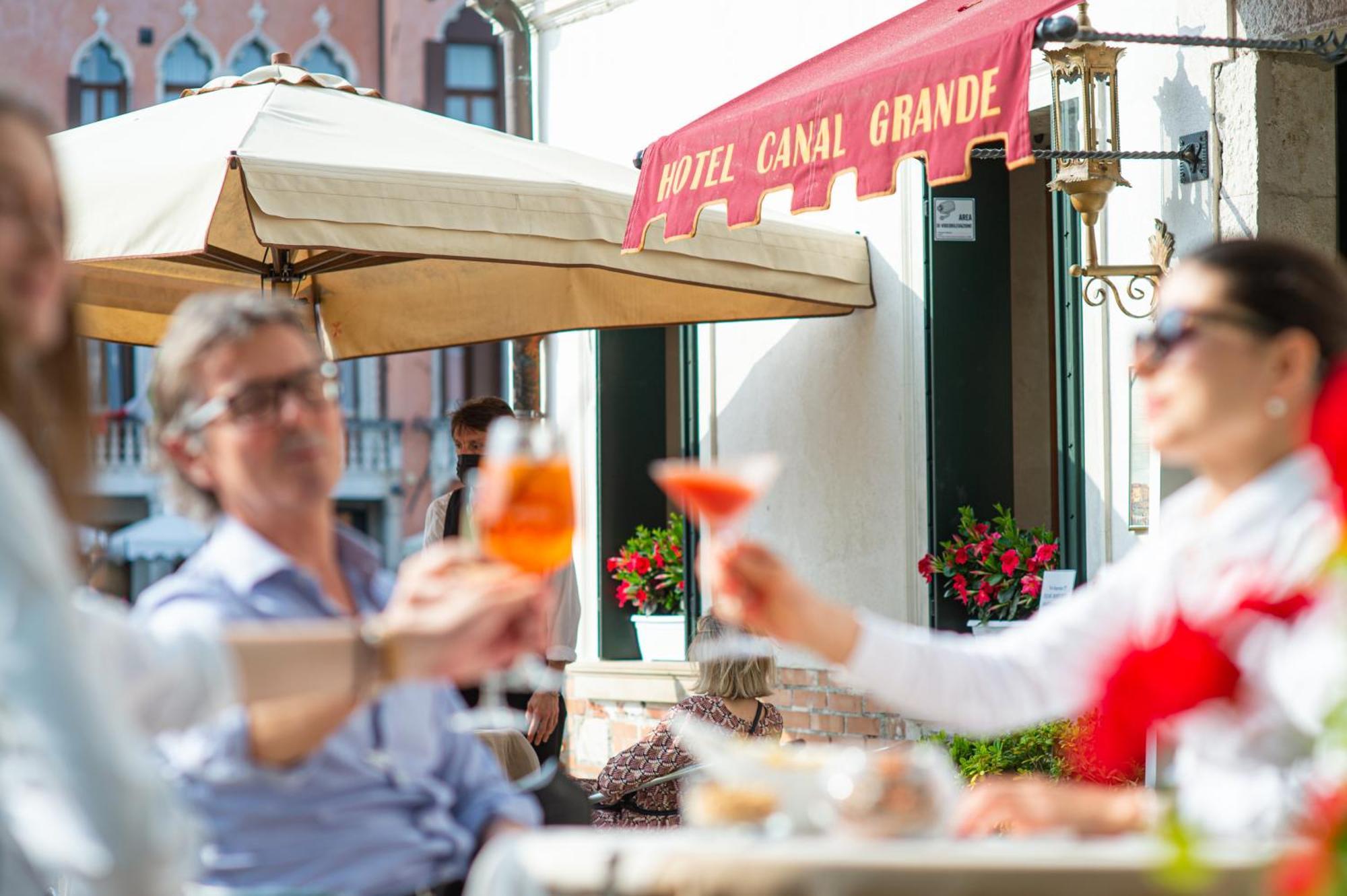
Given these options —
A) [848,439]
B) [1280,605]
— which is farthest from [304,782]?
[848,439]

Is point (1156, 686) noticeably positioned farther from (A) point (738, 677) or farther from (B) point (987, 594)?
(B) point (987, 594)

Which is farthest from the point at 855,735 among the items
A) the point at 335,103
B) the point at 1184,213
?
the point at 335,103

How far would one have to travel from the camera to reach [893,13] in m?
6.93

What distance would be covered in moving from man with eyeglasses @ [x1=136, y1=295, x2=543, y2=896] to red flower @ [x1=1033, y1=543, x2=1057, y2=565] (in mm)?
4122

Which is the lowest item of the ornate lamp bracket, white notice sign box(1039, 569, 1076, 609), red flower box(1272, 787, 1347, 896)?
white notice sign box(1039, 569, 1076, 609)

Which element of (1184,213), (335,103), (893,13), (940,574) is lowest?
(940,574)

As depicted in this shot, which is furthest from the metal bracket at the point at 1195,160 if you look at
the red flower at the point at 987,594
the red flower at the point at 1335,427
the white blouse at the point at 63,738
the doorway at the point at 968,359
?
the white blouse at the point at 63,738

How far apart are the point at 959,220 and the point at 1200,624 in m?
5.05

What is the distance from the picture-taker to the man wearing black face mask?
556cm

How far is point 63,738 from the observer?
145cm

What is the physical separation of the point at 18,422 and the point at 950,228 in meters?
5.39

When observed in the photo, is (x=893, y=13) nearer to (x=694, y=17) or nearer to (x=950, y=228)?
(x=950, y=228)

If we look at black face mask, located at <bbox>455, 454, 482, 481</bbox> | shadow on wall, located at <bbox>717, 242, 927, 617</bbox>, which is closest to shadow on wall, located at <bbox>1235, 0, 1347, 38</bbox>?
shadow on wall, located at <bbox>717, 242, 927, 617</bbox>

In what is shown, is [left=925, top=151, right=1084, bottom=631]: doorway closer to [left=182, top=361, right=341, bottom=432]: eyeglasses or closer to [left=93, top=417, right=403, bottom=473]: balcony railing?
[left=182, top=361, right=341, bottom=432]: eyeglasses
